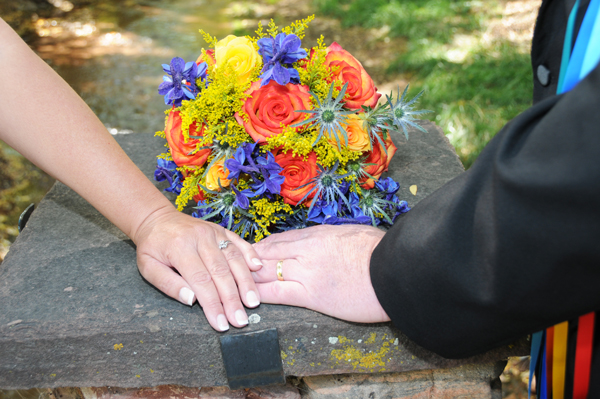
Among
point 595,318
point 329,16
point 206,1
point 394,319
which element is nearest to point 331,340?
point 394,319

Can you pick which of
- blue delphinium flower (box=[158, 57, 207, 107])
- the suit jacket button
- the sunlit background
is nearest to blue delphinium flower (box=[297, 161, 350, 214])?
blue delphinium flower (box=[158, 57, 207, 107])

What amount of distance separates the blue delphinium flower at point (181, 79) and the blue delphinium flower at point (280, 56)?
8.1 inches

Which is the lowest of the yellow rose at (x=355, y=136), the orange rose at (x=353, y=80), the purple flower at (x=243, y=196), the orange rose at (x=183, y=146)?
the purple flower at (x=243, y=196)

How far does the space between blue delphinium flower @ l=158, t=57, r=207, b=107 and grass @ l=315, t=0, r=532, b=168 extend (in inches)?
89.6

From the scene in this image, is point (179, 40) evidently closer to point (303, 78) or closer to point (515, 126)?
point (303, 78)

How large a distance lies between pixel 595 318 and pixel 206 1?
8480mm

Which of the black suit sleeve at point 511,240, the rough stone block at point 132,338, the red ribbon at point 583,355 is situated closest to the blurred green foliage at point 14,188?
the rough stone block at point 132,338

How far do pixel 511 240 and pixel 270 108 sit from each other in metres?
A: 0.72

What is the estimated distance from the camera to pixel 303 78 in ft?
4.36

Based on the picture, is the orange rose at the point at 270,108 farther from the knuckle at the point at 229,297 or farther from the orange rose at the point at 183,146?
the knuckle at the point at 229,297

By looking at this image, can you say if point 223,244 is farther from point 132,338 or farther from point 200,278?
point 132,338

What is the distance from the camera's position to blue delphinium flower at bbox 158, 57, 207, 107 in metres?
1.34

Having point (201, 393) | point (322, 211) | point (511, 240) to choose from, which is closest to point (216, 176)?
point (322, 211)

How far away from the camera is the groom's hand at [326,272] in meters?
1.18
